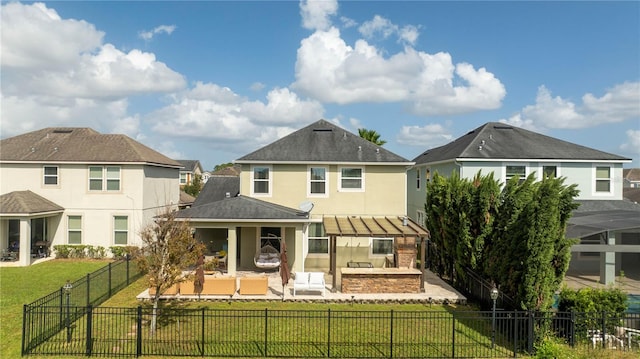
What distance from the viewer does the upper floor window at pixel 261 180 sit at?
1981 cm

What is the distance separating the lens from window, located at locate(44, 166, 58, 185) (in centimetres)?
2217

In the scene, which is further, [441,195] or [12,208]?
[12,208]

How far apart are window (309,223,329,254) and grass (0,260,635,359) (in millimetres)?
5707

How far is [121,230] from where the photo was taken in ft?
72.1

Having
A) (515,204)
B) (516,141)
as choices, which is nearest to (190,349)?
(515,204)

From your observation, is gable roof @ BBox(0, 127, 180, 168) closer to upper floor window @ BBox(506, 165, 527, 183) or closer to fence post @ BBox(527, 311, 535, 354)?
fence post @ BBox(527, 311, 535, 354)

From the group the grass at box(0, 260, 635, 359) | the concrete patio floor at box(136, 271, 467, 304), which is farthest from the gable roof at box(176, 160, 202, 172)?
the concrete patio floor at box(136, 271, 467, 304)

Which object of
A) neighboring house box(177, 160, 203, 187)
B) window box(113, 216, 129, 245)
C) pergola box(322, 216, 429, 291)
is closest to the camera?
pergola box(322, 216, 429, 291)

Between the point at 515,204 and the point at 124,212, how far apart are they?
790 inches

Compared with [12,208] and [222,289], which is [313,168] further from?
[12,208]

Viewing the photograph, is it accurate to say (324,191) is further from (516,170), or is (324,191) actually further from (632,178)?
(632,178)

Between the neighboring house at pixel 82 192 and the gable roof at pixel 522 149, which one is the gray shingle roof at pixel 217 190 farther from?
the gable roof at pixel 522 149

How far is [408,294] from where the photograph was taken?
565 inches

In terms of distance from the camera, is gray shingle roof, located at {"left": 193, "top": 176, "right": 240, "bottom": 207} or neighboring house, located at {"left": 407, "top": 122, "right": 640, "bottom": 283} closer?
neighboring house, located at {"left": 407, "top": 122, "right": 640, "bottom": 283}
